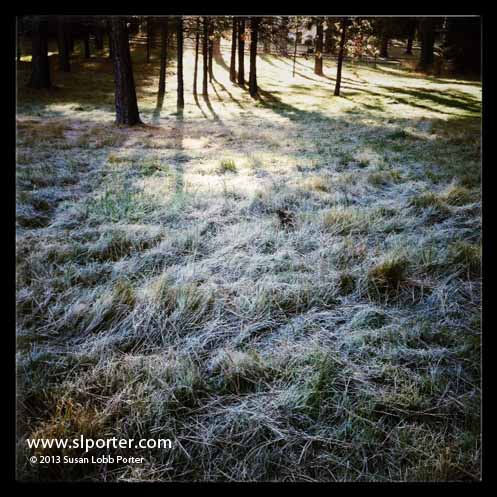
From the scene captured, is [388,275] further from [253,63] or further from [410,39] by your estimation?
[253,63]

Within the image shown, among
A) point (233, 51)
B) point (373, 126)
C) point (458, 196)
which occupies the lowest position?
point (458, 196)

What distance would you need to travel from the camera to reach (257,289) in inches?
90.0

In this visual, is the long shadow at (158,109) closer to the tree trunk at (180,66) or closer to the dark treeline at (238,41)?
the dark treeline at (238,41)

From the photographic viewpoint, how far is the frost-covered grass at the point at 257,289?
58.3 inches

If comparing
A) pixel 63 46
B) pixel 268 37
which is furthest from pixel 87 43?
pixel 268 37

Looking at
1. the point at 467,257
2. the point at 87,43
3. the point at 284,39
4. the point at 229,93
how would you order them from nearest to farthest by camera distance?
the point at 467,257 < the point at 284,39 < the point at 229,93 < the point at 87,43

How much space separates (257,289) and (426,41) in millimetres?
2980

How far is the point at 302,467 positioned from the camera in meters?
1.39

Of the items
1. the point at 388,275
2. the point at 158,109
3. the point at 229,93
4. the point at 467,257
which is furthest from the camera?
the point at 158,109

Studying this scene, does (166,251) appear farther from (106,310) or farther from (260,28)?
(260,28)

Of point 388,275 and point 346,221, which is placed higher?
point 346,221

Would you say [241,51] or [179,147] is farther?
[179,147]

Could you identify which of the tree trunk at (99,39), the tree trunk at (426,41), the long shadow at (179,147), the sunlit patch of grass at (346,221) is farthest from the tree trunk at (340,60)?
the tree trunk at (99,39)
